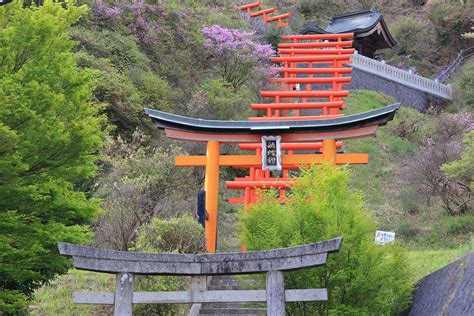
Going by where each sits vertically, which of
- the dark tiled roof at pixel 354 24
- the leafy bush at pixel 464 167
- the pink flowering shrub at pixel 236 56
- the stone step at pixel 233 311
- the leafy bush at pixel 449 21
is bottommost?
the stone step at pixel 233 311

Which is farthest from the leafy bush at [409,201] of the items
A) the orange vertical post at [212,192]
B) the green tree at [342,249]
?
the green tree at [342,249]

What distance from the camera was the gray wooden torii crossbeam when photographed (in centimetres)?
926

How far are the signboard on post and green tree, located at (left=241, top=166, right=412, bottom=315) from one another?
458 centimetres

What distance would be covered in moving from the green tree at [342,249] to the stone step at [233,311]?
1594 millimetres

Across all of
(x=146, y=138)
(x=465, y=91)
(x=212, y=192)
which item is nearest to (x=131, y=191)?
(x=212, y=192)

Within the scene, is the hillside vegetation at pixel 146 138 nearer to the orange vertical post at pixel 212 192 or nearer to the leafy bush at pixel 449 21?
the leafy bush at pixel 449 21

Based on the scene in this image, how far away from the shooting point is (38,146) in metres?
11.0

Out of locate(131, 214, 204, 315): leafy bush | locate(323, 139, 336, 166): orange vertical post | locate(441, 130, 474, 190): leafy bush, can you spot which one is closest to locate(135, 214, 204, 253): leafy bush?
locate(131, 214, 204, 315): leafy bush

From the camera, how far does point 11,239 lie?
11.0 m

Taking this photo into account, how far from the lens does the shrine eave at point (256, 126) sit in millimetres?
15508

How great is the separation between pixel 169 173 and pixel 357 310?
29.0ft

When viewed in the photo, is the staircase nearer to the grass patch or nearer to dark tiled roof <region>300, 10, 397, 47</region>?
the grass patch

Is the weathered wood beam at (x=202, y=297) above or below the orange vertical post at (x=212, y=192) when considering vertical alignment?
below

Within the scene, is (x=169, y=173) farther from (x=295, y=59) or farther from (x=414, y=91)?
(x=414, y=91)
